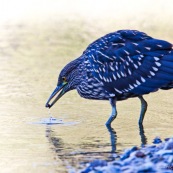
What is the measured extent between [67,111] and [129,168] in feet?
14.1

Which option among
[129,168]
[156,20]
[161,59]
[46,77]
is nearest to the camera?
[129,168]

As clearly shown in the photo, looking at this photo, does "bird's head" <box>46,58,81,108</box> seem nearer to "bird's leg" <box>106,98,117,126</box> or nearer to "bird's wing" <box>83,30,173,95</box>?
"bird's wing" <box>83,30,173,95</box>

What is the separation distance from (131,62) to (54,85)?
368 cm

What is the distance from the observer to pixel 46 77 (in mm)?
Answer: 17609

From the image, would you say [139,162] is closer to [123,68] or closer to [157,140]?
[157,140]

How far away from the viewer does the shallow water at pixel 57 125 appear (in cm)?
1105

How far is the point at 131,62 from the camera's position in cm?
1315

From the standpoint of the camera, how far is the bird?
12.9 m

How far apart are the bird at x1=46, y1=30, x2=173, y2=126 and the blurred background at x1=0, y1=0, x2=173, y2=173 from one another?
0.41m

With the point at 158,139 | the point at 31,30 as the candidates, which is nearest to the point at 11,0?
the point at 31,30

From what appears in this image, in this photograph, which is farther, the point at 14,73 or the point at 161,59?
the point at 14,73

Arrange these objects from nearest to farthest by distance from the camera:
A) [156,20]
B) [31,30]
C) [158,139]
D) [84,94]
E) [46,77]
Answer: [158,139]
[84,94]
[46,77]
[31,30]
[156,20]

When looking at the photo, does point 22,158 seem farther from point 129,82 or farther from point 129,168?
point 129,82

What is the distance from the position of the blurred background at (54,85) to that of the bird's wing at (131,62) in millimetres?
545
